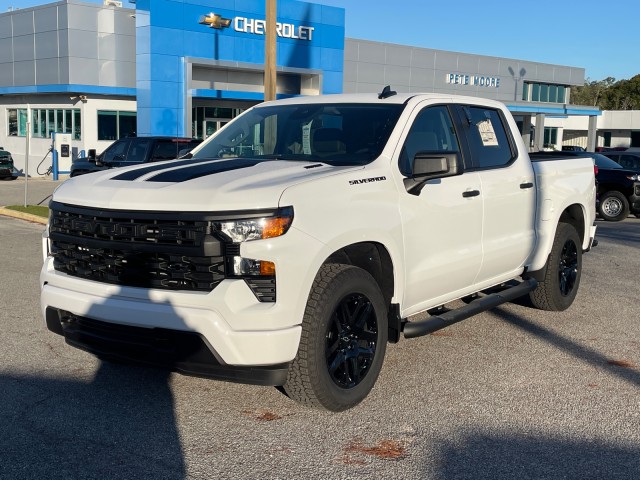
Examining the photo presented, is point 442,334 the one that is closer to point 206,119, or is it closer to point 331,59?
point 206,119

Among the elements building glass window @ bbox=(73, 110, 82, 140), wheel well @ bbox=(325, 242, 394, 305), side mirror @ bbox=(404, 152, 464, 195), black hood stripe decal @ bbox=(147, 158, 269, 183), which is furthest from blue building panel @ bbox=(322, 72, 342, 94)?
wheel well @ bbox=(325, 242, 394, 305)

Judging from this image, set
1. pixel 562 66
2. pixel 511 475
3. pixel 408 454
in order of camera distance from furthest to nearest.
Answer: pixel 562 66 < pixel 408 454 < pixel 511 475

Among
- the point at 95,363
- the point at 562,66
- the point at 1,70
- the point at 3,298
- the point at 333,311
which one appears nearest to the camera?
the point at 333,311

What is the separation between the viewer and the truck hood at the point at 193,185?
13.8ft

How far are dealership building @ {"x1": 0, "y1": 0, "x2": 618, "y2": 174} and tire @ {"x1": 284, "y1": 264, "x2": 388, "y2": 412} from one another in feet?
88.1

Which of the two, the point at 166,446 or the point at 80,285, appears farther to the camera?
the point at 80,285

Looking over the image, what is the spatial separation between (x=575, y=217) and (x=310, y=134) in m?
3.56

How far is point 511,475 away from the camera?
3.86 metres

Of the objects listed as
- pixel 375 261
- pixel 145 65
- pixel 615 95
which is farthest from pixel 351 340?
pixel 615 95

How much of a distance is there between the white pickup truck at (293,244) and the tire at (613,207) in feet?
42.5

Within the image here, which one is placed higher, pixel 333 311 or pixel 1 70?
pixel 1 70

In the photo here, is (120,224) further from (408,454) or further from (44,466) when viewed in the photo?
(408,454)

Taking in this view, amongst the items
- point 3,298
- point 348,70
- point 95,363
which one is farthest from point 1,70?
point 95,363

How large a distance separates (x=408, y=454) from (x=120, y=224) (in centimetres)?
211
